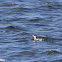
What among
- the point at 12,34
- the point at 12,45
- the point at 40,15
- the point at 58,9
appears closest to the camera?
the point at 12,45

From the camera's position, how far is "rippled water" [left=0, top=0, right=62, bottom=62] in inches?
725

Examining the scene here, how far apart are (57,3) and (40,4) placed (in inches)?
50.2

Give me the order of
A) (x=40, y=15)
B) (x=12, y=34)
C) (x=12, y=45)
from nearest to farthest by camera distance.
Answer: (x=12, y=45), (x=12, y=34), (x=40, y=15)

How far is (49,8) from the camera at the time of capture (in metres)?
28.8

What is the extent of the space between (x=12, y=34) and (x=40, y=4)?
841 cm

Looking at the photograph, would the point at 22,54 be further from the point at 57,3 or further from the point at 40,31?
the point at 57,3

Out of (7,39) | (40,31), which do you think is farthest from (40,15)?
(7,39)

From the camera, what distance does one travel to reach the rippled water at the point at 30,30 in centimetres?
1842

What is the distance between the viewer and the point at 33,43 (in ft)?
66.3

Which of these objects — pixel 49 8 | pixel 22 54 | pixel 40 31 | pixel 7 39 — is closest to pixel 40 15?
pixel 49 8

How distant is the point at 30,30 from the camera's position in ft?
75.0

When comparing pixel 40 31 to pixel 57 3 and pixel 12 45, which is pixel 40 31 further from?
pixel 57 3

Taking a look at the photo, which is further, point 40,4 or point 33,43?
point 40,4

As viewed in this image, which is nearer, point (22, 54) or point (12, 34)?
point (22, 54)
